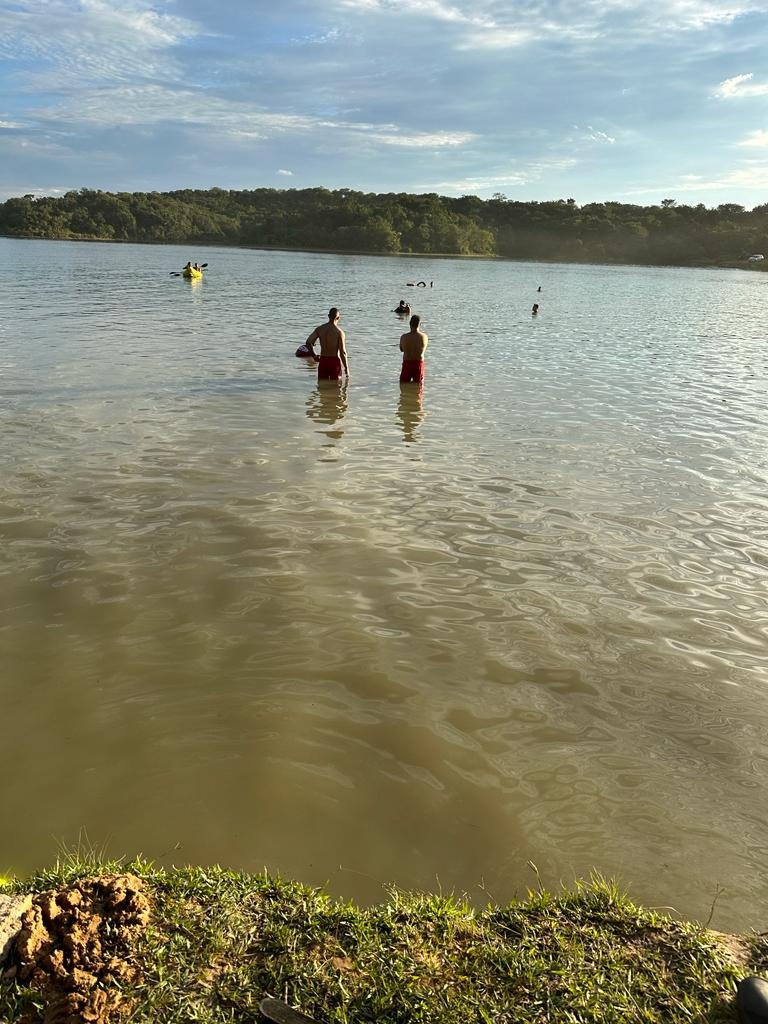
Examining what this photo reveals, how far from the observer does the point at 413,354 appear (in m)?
13.4

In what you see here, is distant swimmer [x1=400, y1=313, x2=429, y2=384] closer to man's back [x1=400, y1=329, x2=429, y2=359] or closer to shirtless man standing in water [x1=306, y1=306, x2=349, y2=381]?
man's back [x1=400, y1=329, x2=429, y2=359]

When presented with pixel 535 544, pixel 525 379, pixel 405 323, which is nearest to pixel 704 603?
pixel 535 544

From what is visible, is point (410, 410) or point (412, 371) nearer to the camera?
point (410, 410)

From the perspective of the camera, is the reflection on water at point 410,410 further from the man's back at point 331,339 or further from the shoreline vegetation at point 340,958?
the shoreline vegetation at point 340,958

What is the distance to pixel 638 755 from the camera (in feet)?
Result: 12.5

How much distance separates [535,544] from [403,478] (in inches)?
88.0

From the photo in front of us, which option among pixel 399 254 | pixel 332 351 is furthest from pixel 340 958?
pixel 399 254

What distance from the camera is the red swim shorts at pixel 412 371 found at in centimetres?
1354

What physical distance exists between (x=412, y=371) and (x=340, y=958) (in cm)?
1216

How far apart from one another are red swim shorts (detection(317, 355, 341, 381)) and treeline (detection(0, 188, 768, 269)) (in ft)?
413

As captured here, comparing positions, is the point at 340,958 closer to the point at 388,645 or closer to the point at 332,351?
the point at 388,645

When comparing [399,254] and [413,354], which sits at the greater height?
[399,254]

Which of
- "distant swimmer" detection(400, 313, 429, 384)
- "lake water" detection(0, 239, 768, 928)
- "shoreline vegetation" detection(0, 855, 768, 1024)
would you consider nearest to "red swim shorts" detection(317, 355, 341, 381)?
"distant swimmer" detection(400, 313, 429, 384)

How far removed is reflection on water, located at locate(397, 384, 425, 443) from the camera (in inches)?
411
